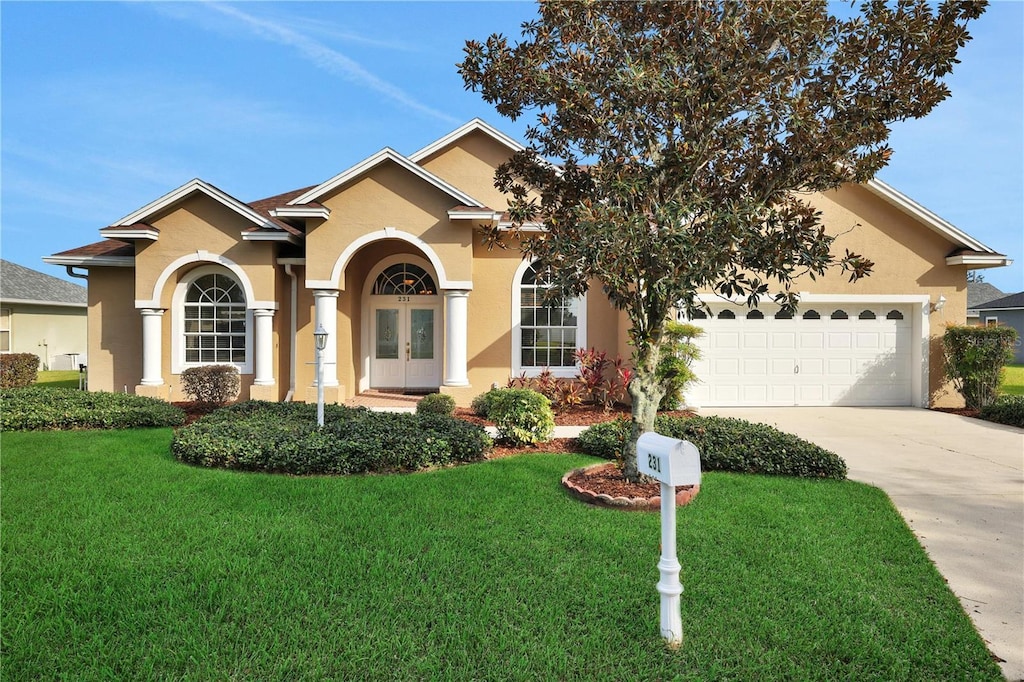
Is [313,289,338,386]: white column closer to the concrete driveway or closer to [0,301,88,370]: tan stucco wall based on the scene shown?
the concrete driveway

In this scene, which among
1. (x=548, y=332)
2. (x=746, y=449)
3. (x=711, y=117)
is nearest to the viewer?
(x=711, y=117)

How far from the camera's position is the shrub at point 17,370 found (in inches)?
568

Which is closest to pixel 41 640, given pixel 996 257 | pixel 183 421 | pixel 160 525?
pixel 160 525

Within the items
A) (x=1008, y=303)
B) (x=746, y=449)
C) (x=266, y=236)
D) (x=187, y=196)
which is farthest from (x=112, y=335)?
(x=1008, y=303)

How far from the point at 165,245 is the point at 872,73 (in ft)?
42.3

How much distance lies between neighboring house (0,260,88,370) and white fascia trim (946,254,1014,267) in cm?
3022

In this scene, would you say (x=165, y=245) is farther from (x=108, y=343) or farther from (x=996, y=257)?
(x=996, y=257)

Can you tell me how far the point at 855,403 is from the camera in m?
13.1

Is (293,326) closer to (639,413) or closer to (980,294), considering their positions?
(639,413)

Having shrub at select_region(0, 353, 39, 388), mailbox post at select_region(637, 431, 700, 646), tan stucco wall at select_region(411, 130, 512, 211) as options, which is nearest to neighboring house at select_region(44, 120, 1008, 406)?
tan stucco wall at select_region(411, 130, 512, 211)

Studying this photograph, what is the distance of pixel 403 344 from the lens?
14.0 meters

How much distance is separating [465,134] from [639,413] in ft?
34.4

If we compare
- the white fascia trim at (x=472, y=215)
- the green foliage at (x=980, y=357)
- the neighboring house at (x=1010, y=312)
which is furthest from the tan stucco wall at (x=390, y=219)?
the neighboring house at (x=1010, y=312)

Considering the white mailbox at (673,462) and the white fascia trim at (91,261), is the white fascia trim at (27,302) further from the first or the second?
the white mailbox at (673,462)
